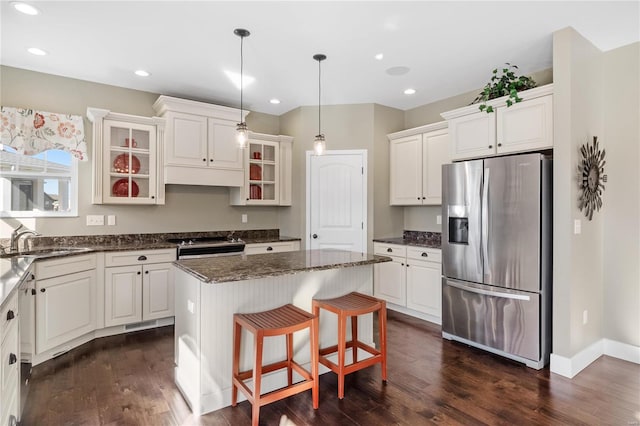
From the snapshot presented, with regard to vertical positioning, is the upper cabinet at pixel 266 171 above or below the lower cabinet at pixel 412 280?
above

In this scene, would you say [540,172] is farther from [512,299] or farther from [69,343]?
[69,343]

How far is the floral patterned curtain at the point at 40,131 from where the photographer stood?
129 inches

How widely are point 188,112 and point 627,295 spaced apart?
469 centimetres

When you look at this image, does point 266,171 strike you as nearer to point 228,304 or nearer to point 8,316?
point 228,304

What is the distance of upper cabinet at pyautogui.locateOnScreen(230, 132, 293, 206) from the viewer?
460 centimetres

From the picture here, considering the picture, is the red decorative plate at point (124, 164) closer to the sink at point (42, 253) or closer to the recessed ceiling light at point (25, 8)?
the sink at point (42, 253)

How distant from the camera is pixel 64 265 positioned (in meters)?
3.04

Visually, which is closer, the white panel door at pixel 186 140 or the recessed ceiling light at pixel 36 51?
the recessed ceiling light at pixel 36 51

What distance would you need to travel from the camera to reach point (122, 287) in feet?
11.5

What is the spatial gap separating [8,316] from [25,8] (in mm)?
2170

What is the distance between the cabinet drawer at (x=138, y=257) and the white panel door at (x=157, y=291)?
6 centimetres

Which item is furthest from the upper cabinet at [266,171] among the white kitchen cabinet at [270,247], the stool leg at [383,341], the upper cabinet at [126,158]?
the stool leg at [383,341]

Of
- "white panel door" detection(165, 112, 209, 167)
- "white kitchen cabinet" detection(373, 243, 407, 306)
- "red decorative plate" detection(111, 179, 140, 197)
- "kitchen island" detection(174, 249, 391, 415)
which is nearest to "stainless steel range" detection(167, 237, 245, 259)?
"red decorative plate" detection(111, 179, 140, 197)

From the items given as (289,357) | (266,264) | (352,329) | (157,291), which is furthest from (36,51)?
(352,329)
